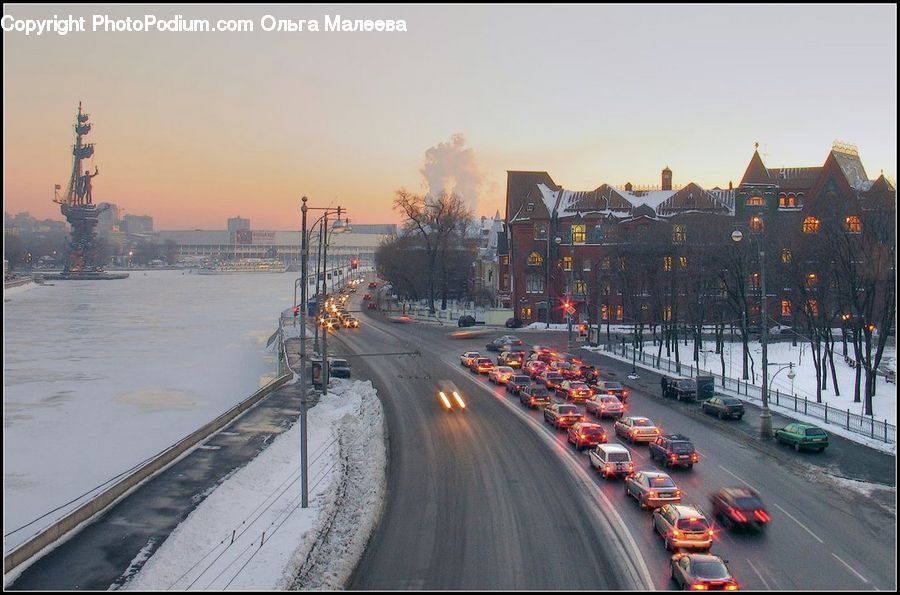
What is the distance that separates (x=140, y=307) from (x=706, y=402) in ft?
333

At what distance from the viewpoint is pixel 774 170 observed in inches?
3361

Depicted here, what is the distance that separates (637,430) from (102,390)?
3236 cm

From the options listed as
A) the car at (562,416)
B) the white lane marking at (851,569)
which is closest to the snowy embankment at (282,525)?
the car at (562,416)

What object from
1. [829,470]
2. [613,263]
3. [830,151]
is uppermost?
[830,151]

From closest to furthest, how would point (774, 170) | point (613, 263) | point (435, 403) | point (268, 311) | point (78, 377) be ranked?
point (435, 403) → point (78, 377) → point (613, 263) → point (774, 170) → point (268, 311)

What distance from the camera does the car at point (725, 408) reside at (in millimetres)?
34062

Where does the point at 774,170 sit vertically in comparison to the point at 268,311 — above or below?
above

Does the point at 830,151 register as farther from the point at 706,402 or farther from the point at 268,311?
the point at 268,311

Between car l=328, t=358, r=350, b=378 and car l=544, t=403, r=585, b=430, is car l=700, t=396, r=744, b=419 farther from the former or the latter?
car l=328, t=358, r=350, b=378

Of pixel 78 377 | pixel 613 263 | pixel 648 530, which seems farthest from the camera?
pixel 613 263

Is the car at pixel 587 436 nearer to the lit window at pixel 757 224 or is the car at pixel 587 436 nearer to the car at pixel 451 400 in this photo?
the car at pixel 451 400

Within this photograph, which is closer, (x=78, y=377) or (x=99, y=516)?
(x=99, y=516)

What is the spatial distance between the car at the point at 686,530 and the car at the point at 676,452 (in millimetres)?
7530

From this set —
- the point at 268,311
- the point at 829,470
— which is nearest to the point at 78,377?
the point at 829,470
